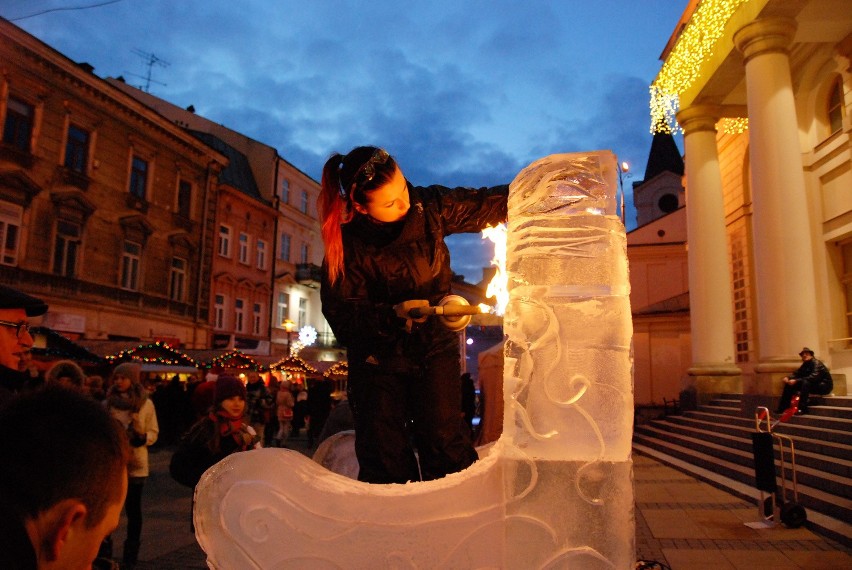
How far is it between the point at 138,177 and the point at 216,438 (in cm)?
2528

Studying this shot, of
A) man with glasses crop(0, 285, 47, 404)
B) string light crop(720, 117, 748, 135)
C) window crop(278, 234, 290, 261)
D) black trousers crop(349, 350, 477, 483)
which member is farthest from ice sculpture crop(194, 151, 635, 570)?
window crop(278, 234, 290, 261)

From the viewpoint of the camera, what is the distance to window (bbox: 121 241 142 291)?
25391 millimetres

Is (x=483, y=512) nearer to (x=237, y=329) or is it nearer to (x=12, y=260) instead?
(x=12, y=260)

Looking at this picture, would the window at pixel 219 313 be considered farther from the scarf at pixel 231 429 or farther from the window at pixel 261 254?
the scarf at pixel 231 429

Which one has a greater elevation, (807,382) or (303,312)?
(303,312)

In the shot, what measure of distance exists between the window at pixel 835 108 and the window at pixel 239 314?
91.9 ft

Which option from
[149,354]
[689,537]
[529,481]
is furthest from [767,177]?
[149,354]

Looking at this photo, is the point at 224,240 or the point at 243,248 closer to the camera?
the point at 224,240

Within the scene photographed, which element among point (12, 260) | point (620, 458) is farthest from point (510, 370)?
point (12, 260)

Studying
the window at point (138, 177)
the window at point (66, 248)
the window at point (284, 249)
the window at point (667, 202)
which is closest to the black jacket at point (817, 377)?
the window at point (66, 248)

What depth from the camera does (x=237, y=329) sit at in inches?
1332

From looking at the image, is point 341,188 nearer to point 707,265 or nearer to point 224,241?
point 707,265

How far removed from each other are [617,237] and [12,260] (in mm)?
23483

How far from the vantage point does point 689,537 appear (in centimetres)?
644
